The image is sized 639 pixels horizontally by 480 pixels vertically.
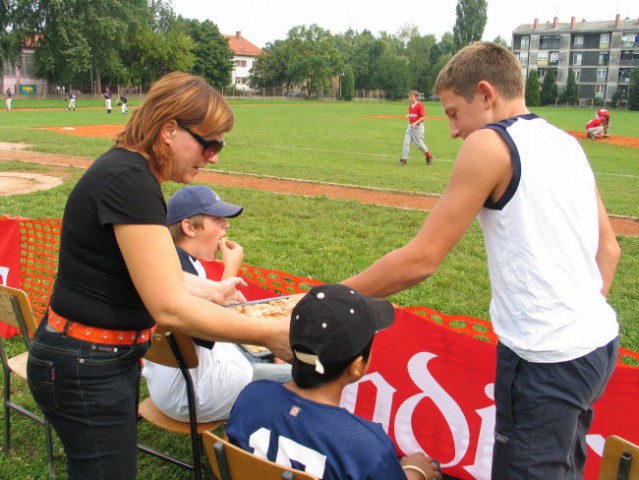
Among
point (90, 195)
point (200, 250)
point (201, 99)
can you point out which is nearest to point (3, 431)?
point (200, 250)

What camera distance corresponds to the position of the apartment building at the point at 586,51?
94000 millimetres

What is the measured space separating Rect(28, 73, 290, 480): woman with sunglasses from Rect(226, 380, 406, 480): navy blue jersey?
210mm

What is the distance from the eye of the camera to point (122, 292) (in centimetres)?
194

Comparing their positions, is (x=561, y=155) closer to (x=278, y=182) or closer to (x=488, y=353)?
(x=488, y=353)

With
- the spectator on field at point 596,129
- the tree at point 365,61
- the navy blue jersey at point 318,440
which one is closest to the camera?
the navy blue jersey at point 318,440

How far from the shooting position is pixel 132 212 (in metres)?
1.78

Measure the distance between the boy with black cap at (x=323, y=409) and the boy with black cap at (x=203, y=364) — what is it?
24.0 inches

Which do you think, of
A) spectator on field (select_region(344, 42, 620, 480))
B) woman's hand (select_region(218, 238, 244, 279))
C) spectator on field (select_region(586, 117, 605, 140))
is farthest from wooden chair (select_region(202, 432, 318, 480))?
spectator on field (select_region(586, 117, 605, 140))

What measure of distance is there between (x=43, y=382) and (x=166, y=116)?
0.97m

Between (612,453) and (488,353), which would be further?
(488,353)

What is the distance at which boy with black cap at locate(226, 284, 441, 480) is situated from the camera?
1.87m

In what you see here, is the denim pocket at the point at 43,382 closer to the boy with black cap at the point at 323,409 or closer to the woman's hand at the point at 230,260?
the boy with black cap at the point at 323,409

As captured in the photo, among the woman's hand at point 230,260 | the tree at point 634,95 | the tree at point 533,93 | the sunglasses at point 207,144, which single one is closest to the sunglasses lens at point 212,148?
the sunglasses at point 207,144

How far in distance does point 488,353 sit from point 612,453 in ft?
3.52
